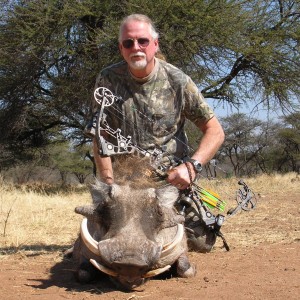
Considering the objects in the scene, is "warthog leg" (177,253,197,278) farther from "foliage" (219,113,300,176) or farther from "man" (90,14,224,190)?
"foliage" (219,113,300,176)

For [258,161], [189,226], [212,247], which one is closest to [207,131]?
[189,226]

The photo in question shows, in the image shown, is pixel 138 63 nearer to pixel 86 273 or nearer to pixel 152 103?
pixel 152 103

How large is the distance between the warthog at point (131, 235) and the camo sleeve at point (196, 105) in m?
1.09

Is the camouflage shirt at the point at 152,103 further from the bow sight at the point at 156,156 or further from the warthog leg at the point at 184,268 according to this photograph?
the warthog leg at the point at 184,268

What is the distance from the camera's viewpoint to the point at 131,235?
2.87 metres

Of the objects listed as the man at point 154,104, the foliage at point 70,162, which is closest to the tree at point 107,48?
the man at point 154,104

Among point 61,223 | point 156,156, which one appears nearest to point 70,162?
point 61,223

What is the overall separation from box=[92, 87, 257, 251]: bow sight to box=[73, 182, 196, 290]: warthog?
562 mm

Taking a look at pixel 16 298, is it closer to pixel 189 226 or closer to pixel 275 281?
pixel 275 281

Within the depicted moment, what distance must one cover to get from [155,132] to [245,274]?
133 cm

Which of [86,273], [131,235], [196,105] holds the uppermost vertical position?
[196,105]

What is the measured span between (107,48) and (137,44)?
28.7ft

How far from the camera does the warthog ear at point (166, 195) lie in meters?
3.35

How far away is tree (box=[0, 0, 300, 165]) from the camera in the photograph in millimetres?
12539
